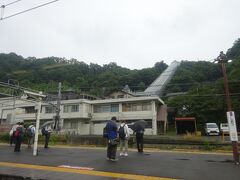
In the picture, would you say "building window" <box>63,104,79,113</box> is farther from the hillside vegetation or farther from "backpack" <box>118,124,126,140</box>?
"backpack" <box>118,124,126,140</box>

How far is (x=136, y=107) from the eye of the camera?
36.6 meters

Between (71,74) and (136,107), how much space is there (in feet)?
67.7

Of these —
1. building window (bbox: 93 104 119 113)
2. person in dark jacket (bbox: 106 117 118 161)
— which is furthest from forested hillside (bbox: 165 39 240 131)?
person in dark jacket (bbox: 106 117 118 161)

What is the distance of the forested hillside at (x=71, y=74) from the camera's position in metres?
40.9

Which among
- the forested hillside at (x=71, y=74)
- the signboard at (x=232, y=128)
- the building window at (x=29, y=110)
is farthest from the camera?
the building window at (x=29, y=110)

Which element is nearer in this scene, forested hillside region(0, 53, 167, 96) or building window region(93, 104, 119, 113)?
building window region(93, 104, 119, 113)

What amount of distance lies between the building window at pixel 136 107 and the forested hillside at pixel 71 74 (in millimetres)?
10039

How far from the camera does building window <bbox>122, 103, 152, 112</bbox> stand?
3572 cm

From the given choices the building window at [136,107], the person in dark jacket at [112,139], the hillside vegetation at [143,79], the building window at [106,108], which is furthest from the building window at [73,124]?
the person in dark jacket at [112,139]

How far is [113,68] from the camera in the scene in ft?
199

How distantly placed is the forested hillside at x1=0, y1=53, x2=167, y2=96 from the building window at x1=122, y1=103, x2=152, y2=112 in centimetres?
1004

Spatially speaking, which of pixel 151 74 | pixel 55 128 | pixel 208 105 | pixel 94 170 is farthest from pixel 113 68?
pixel 94 170

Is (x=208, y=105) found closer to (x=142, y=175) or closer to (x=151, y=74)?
(x=151, y=74)

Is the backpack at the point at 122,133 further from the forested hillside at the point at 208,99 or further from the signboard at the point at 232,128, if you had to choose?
the forested hillside at the point at 208,99
